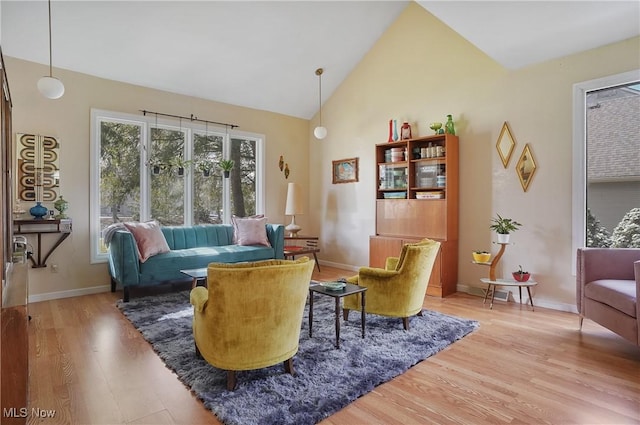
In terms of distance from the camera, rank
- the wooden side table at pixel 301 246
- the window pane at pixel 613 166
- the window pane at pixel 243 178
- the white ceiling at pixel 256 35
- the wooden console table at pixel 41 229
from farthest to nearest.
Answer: the window pane at pixel 243 178
the wooden side table at pixel 301 246
the wooden console table at pixel 41 229
the window pane at pixel 613 166
the white ceiling at pixel 256 35

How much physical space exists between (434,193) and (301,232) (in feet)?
9.53

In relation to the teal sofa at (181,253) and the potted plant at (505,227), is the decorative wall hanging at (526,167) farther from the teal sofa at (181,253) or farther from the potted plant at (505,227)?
the teal sofa at (181,253)

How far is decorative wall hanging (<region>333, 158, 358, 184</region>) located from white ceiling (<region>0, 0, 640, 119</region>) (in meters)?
1.37

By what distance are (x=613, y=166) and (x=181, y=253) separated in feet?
15.9

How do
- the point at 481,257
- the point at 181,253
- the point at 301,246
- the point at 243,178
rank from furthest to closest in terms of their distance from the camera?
the point at 301,246
the point at 243,178
the point at 181,253
the point at 481,257

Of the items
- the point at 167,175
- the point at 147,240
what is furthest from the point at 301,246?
the point at 147,240

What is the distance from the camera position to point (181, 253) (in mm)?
4449

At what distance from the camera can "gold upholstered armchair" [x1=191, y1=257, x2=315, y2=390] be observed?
77.9 inches

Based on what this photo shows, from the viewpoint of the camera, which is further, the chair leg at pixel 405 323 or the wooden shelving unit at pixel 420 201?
the wooden shelving unit at pixel 420 201

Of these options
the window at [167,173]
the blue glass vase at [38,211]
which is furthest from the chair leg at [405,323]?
the blue glass vase at [38,211]

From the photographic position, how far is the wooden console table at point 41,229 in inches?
149

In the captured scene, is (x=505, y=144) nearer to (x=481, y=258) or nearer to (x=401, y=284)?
(x=481, y=258)

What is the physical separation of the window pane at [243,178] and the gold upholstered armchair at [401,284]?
10.7 feet

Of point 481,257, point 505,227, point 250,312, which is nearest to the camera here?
point 250,312
